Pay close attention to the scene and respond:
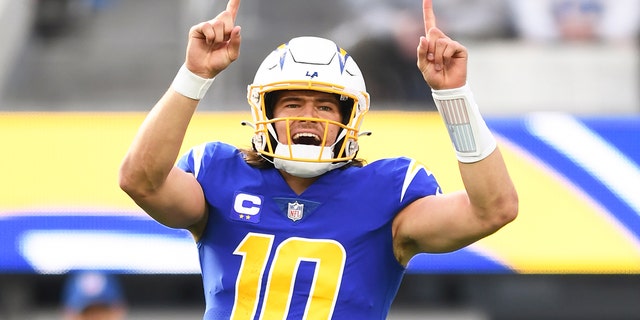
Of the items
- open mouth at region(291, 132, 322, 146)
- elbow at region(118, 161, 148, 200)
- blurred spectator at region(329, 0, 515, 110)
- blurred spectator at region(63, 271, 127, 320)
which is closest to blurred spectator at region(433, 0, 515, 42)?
blurred spectator at region(329, 0, 515, 110)

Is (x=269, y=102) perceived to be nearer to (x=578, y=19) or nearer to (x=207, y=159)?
(x=207, y=159)

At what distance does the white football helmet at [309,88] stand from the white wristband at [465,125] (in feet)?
0.93

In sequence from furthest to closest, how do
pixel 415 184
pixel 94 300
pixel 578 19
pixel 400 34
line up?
1. pixel 578 19
2. pixel 400 34
3. pixel 94 300
4. pixel 415 184

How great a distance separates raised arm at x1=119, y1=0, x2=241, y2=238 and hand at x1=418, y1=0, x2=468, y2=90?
466 mm

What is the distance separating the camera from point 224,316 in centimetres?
321

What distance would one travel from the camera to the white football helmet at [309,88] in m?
3.22

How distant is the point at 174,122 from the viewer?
3.09 meters

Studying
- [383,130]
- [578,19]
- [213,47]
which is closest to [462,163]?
[213,47]

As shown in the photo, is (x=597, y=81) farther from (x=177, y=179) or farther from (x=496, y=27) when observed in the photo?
(x=177, y=179)

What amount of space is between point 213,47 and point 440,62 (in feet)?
1.85

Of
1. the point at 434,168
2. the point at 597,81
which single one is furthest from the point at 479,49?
the point at 434,168

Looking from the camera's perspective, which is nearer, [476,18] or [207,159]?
[207,159]

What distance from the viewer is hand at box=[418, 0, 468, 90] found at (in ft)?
10.0

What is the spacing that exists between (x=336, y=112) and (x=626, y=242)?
11.1ft
